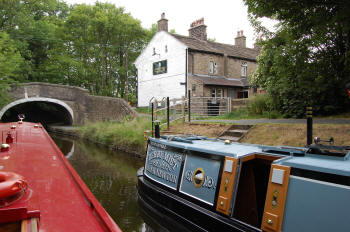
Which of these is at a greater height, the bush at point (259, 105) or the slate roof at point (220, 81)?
the slate roof at point (220, 81)

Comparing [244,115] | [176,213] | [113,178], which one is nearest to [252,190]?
[176,213]

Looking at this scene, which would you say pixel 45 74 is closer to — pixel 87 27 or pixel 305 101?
pixel 87 27

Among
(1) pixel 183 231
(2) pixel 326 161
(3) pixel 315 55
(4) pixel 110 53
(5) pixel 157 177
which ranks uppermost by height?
(4) pixel 110 53

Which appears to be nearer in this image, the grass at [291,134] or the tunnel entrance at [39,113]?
the grass at [291,134]

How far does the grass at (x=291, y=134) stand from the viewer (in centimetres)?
624

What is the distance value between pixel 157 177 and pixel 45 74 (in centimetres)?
2379

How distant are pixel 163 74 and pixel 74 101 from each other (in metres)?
8.19

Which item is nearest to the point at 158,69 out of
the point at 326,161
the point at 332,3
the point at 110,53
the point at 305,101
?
the point at 110,53

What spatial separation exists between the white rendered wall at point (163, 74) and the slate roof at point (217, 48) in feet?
3.00

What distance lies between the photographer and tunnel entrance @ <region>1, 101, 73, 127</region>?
26.1 metres

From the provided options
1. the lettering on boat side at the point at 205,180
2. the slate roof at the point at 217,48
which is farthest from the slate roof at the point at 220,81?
the lettering on boat side at the point at 205,180

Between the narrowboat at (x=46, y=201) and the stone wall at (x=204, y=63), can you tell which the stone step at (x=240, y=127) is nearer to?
the narrowboat at (x=46, y=201)

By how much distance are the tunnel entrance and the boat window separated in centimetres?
2415

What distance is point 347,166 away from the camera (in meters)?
2.50
